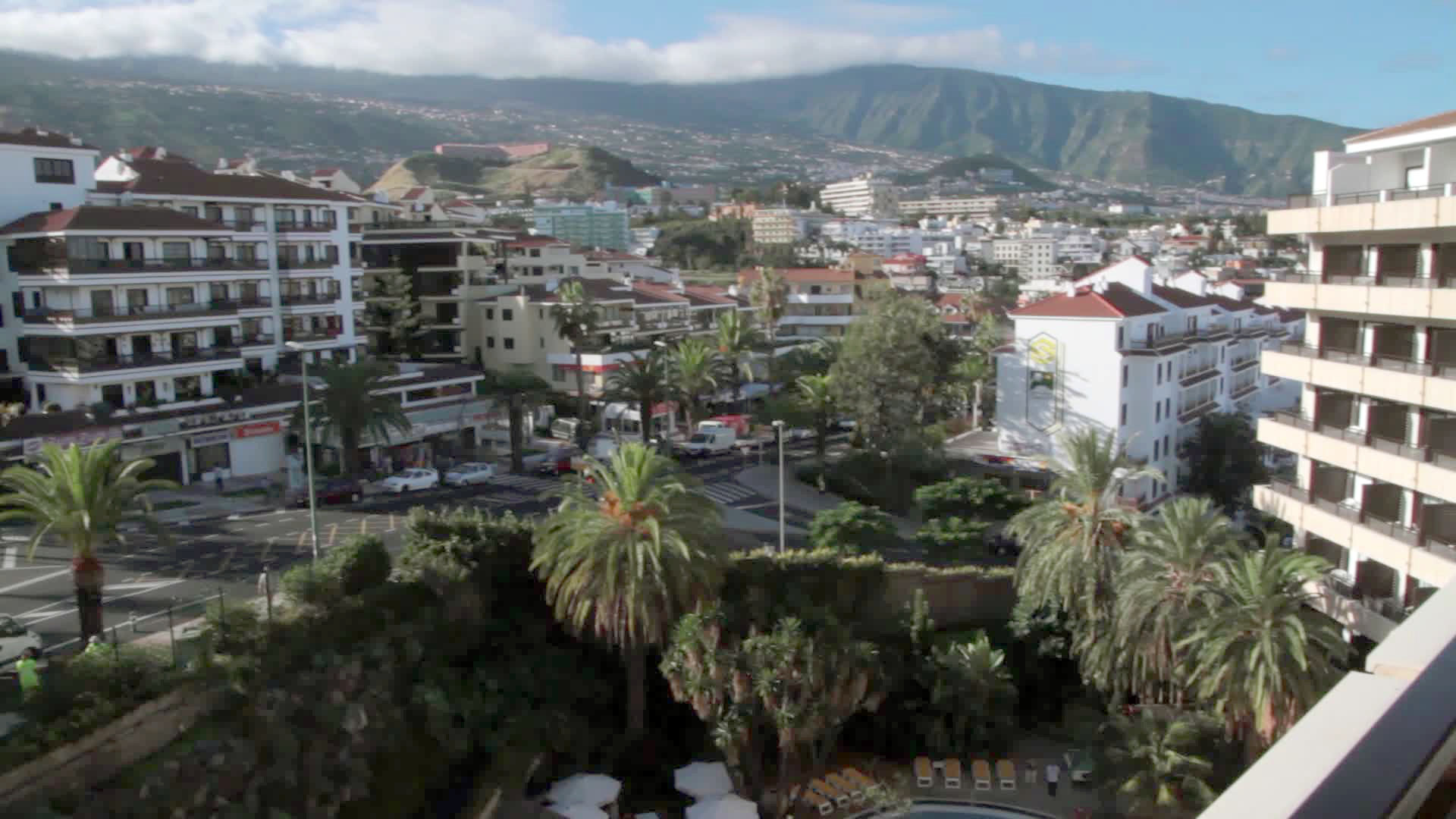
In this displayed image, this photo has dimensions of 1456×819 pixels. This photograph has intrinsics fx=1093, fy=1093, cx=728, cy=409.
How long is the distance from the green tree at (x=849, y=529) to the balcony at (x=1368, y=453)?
12699mm

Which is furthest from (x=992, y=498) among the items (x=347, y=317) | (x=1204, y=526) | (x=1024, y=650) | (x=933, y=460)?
(x=347, y=317)

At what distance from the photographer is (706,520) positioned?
2689 cm

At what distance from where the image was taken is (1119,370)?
50844 mm

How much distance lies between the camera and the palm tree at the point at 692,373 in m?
59.7

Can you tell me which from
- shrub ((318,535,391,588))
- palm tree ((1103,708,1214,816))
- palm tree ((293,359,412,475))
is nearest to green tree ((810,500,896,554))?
palm tree ((1103,708,1214,816))

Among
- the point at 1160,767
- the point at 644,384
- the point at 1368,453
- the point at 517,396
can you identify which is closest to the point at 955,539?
the point at 1368,453

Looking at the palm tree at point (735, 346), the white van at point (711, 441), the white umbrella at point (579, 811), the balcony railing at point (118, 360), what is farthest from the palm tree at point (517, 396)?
the white umbrella at point (579, 811)

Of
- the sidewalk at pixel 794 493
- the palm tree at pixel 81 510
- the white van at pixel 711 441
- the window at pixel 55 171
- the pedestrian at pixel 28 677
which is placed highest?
the window at pixel 55 171

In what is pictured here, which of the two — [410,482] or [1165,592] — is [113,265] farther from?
[1165,592]

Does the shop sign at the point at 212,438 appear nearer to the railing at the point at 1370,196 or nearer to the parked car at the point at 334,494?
the parked car at the point at 334,494

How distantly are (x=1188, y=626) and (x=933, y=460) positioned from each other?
26.0m

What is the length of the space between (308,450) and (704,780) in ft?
61.6

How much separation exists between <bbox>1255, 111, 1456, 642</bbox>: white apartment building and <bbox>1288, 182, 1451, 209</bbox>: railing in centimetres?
4

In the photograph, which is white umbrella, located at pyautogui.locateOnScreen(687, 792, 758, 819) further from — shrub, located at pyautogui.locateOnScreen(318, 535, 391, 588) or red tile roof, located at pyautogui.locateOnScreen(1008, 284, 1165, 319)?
red tile roof, located at pyautogui.locateOnScreen(1008, 284, 1165, 319)
